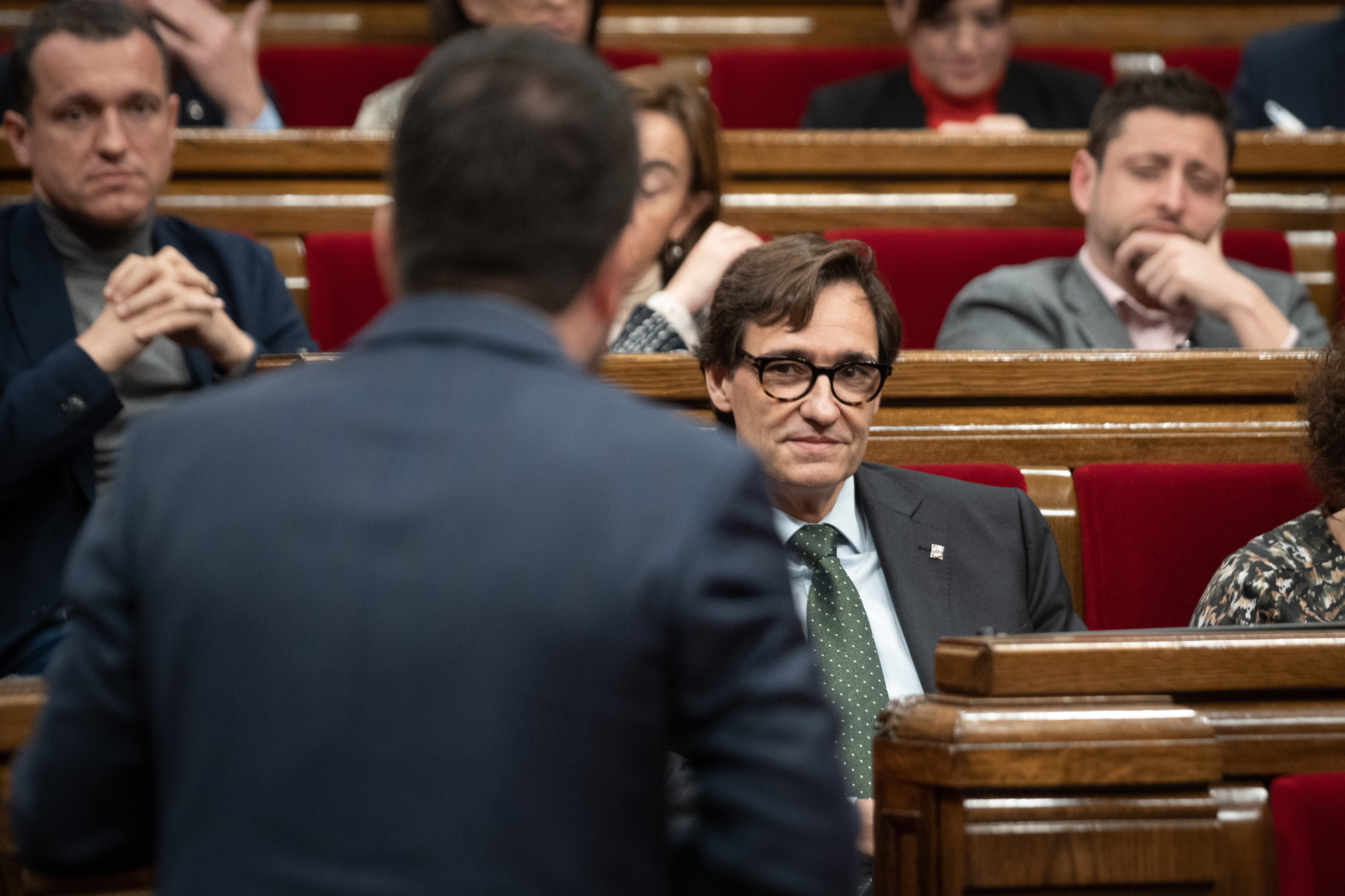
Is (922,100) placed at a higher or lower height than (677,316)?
higher

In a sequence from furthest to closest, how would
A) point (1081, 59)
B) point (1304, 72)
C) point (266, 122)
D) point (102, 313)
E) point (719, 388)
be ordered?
point (1081, 59), point (1304, 72), point (266, 122), point (102, 313), point (719, 388)

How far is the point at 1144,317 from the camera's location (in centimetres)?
124

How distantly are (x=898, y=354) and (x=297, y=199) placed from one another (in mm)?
697

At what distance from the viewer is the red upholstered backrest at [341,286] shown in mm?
1253

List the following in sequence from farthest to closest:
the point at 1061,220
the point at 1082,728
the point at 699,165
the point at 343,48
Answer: the point at 343,48
the point at 1061,220
the point at 699,165
the point at 1082,728

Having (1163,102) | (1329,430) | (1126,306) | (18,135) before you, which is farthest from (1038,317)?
(18,135)

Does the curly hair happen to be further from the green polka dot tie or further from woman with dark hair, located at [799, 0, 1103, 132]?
woman with dark hair, located at [799, 0, 1103, 132]

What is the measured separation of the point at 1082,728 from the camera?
50 centimetres

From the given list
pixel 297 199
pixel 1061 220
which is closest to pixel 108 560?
pixel 297 199

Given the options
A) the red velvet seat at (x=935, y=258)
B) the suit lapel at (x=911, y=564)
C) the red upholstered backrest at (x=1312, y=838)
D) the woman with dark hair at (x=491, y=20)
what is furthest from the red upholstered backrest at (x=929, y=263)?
the red upholstered backrest at (x=1312, y=838)

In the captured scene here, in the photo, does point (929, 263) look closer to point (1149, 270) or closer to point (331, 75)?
point (1149, 270)

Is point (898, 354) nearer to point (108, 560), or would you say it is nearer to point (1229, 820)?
point (1229, 820)

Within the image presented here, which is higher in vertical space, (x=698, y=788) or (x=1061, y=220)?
(x=1061, y=220)

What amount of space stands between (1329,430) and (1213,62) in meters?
1.23
